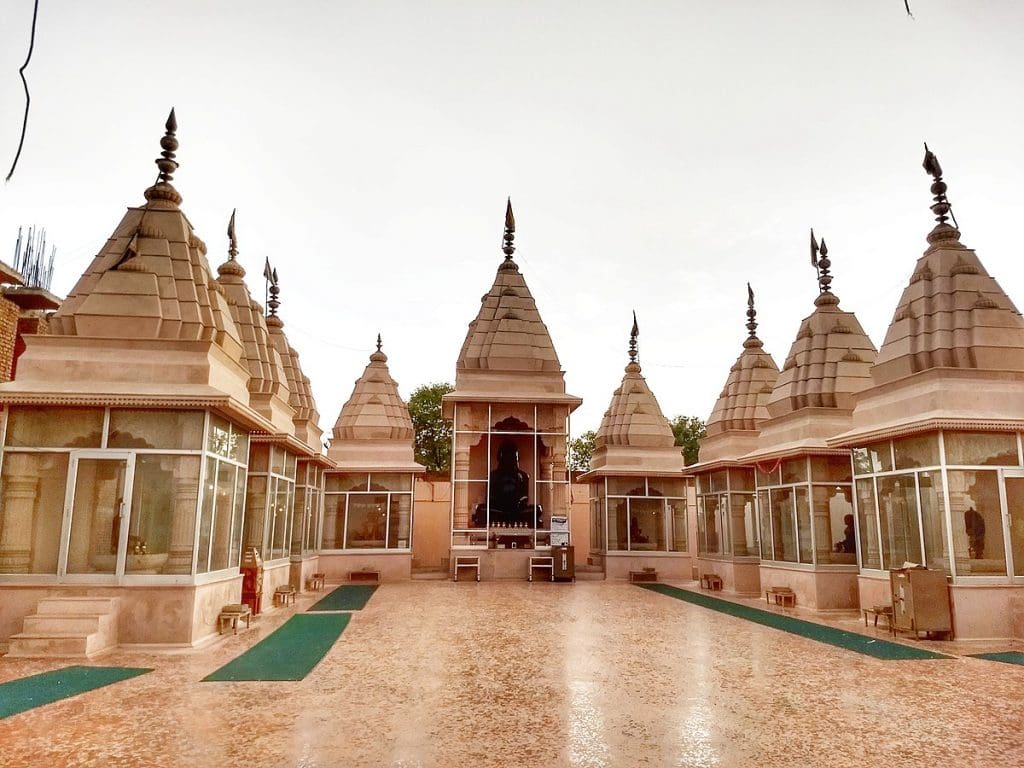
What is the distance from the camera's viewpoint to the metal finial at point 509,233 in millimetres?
23922

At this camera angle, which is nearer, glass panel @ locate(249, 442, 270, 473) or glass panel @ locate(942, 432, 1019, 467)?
glass panel @ locate(942, 432, 1019, 467)

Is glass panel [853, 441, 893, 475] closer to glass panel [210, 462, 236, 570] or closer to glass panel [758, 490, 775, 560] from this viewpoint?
glass panel [758, 490, 775, 560]

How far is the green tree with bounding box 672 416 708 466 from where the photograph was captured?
40281 millimetres

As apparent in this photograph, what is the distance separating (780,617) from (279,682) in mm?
9311

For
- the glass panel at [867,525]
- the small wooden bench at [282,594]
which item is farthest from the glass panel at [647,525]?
the small wooden bench at [282,594]

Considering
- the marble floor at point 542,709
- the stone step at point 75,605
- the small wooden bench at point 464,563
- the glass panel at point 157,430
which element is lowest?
the marble floor at point 542,709

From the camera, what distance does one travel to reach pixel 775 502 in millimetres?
15039

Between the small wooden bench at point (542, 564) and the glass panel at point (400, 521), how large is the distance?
12.9ft

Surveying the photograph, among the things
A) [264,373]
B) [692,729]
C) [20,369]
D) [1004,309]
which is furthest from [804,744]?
[264,373]

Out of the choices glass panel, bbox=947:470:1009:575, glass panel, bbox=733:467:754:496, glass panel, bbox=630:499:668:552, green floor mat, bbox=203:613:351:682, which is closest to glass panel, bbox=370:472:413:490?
glass panel, bbox=630:499:668:552

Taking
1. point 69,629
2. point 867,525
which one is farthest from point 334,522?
point 867,525

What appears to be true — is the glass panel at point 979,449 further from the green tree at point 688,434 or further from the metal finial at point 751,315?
the green tree at point 688,434

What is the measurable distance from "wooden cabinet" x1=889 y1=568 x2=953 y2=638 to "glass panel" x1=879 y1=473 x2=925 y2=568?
0.72m

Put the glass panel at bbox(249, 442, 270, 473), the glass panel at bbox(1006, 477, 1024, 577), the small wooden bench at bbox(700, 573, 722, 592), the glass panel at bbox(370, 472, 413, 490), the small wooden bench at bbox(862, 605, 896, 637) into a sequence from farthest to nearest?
the glass panel at bbox(370, 472, 413, 490) < the small wooden bench at bbox(700, 573, 722, 592) < the glass panel at bbox(249, 442, 270, 473) < the small wooden bench at bbox(862, 605, 896, 637) < the glass panel at bbox(1006, 477, 1024, 577)
